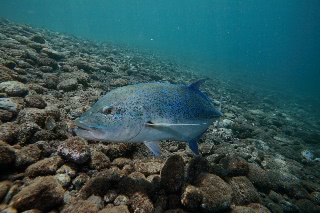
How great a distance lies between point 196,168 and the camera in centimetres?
354

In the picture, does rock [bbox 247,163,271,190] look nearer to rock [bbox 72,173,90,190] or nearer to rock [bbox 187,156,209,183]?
rock [bbox 187,156,209,183]

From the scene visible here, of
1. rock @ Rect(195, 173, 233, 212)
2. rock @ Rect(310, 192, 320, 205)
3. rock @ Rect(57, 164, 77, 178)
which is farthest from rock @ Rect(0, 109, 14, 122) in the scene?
rock @ Rect(310, 192, 320, 205)

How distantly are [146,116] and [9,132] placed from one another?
8.19ft

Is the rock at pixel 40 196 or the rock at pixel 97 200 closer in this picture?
the rock at pixel 40 196

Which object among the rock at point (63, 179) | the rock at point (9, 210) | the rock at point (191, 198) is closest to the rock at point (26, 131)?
the rock at point (63, 179)

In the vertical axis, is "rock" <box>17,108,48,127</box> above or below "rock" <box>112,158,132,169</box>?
above

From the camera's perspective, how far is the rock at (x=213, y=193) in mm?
2779

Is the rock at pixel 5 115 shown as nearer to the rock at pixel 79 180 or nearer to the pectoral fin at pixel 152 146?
the rock at pixel 79 180

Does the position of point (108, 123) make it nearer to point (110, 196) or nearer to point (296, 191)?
point (110, 196)

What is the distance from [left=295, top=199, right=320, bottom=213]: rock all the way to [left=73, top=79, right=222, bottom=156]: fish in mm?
3087

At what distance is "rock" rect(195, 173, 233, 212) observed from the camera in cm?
278

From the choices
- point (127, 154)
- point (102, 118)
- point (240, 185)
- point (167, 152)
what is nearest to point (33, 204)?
point (102, 118)

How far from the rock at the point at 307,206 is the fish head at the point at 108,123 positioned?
14.0 ft

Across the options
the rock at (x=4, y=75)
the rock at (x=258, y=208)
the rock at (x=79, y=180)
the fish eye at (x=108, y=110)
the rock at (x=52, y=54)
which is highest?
the rock at (x=52, y=54)
